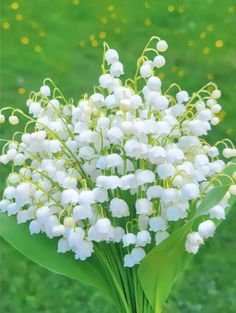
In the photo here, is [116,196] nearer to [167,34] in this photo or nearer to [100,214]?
[100,214]

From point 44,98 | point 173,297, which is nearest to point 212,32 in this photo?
point 173,297

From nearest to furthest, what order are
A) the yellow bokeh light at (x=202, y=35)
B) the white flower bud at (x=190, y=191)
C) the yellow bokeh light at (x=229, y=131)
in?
the white flower bud at (x=190, y=191) → the yellow bokeh light at (x=229, y=131) → the yellow bokeh light at (x=202, y=35)

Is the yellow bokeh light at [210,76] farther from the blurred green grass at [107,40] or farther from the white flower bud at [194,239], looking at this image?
the white flower bud at [194,239]

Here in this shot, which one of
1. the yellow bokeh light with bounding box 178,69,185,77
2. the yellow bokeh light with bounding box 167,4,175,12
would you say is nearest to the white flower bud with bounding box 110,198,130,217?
the yellow bokeh light with bounding box 178,69,185,77

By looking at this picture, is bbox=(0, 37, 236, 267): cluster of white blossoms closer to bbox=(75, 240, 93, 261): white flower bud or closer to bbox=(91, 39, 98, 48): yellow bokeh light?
bbox=(75, 240, 93, 261): white flower bud

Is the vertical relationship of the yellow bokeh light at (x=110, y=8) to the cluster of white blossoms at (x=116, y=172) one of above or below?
above

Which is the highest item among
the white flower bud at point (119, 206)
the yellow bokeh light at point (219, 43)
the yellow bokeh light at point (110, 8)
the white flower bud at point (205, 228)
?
the yellow bokeh light at point (110, 8)

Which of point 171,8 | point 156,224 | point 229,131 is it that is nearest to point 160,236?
point 156,224

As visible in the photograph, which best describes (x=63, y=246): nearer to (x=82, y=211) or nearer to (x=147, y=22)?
(x=82, y=211)

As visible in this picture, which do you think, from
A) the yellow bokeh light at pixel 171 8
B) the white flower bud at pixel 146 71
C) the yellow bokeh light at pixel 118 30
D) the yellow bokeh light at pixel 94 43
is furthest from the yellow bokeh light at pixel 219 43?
the white flower bud at pixel 146 71
